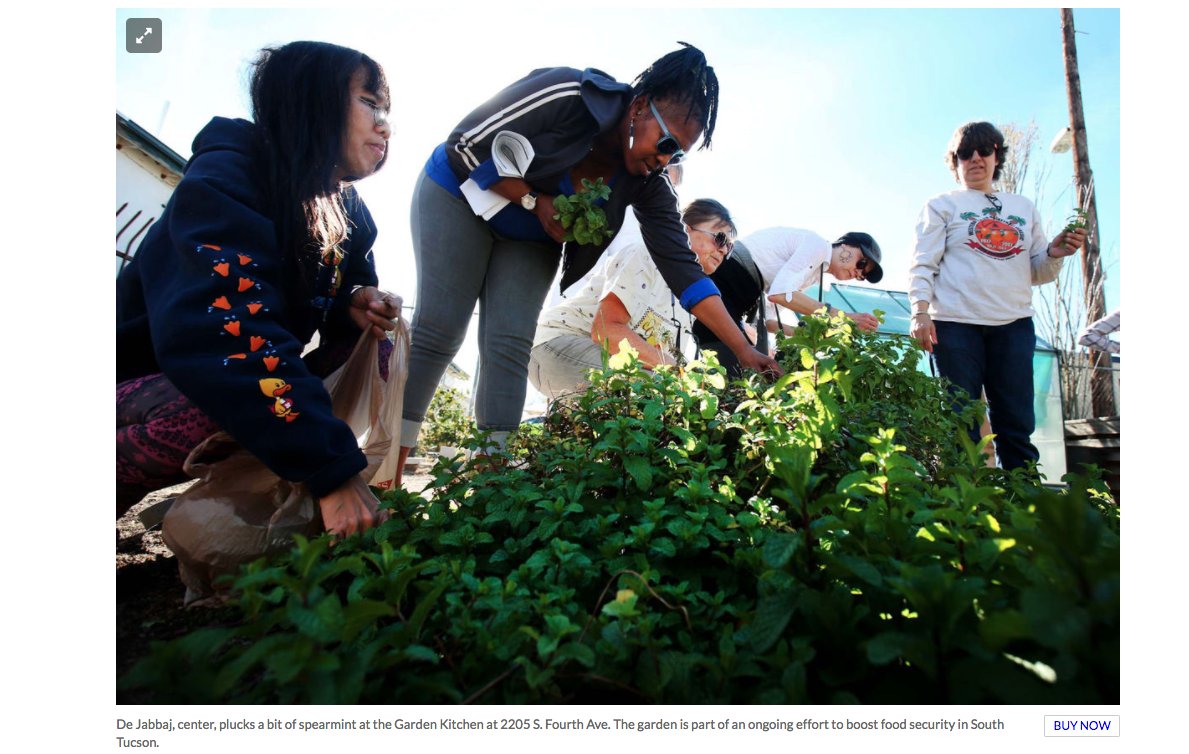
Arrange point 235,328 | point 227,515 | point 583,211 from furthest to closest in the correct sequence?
1. point 583,211
2. point 227,515
3. point 235,328

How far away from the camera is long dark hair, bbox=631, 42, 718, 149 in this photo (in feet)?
7.36

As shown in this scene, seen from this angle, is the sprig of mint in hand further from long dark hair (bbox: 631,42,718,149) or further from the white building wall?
the white building wall

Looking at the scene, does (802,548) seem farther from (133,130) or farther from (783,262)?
(133,130)

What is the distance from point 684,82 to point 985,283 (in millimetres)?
1840

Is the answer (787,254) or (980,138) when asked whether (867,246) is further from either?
(980,138)

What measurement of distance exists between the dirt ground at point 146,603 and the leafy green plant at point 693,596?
0.44 ft

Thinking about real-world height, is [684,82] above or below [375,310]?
above

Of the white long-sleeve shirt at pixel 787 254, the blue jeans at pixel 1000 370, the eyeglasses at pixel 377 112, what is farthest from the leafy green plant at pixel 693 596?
the white long-sleeve shirt at pixel 787 254

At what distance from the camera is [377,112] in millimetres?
1804

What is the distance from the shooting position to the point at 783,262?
391 centimetres

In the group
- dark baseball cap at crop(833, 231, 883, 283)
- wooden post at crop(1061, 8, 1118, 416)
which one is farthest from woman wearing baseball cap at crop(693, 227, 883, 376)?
wooden post at crop(1061, 8, 1118, 416)

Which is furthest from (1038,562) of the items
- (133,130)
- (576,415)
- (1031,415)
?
(133,130)
